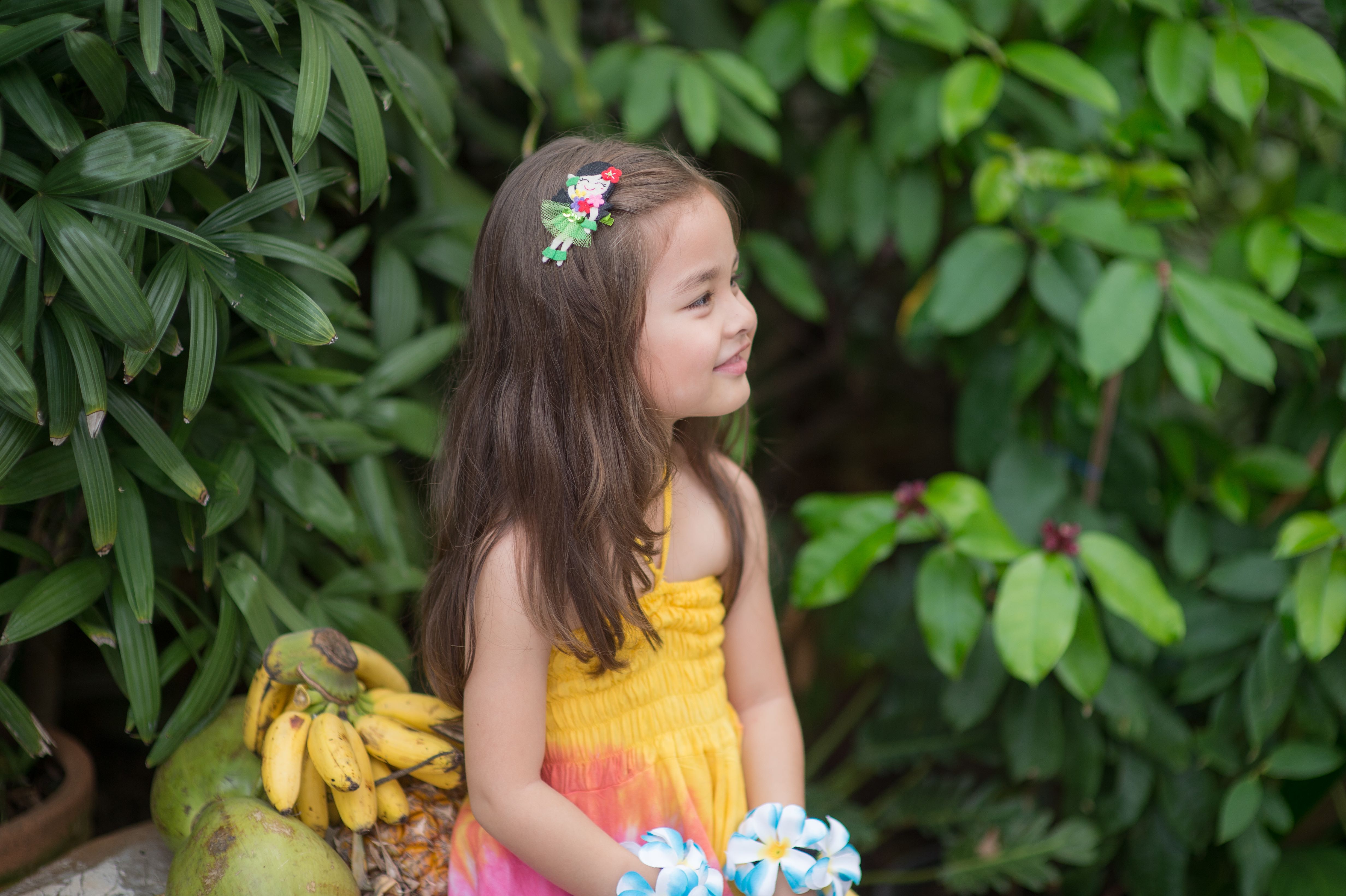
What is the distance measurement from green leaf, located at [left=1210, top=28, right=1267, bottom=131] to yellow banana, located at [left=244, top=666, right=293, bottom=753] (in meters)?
1.48

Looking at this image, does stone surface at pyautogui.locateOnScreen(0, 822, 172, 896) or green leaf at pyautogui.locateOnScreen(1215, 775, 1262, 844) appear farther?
green leaf at pyautogui.locateOnScreen(1215, 775, 1262, 844)

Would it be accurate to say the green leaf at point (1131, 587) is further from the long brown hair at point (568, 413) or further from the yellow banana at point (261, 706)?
the yellow banana at point (261, 706)

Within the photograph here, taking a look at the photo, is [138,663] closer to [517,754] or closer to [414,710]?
[414,710]

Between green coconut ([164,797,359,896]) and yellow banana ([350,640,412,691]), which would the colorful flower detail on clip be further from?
yellow banana ([350,640,412,691])

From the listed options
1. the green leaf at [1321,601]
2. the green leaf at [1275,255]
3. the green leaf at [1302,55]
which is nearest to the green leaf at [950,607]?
the green leaf at [1321,601]

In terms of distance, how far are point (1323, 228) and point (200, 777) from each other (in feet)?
5.66

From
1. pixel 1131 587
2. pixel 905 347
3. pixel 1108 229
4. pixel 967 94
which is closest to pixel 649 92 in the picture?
pixel 967 94

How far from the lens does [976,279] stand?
155 cm

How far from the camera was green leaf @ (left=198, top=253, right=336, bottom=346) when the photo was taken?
3.43 ft

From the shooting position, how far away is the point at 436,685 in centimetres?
111

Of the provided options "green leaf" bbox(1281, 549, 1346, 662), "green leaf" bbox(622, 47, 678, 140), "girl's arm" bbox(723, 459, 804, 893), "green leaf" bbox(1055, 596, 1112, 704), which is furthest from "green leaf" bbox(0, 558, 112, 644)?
"green leaf" bbox(1281, 549, 1346, 662)

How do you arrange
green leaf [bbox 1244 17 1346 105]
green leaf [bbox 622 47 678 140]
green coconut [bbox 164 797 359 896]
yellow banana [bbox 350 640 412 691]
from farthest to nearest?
green leaf [bbox 622 47 678 140] < green leaf [bbox 1244 17 1346 105] < yellow banana [bbox 350 640 412 691] < green coconut [bbox 164 797 359 896]

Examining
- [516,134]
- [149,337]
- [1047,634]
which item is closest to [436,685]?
[149,337]

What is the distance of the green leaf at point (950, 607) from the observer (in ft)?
4.66
